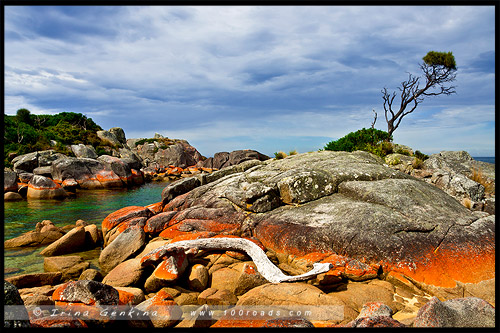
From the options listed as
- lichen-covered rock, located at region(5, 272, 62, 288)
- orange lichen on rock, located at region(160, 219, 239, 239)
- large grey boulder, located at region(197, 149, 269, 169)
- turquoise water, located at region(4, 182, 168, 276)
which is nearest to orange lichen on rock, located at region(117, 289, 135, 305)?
lichen-covered rock, located at region(5, 272, 62, 288)

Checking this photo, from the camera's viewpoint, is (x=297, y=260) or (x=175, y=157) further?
(x=175, y=157)

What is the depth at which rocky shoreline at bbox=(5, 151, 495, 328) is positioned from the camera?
19.9 feet

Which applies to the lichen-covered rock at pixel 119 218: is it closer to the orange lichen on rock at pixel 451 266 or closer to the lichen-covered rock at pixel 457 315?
the orange lichen on rock at pixel 451 266

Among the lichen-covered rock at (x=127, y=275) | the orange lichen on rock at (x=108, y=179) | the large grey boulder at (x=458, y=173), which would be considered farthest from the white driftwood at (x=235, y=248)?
the orange lichen on rock at (x=108, y=179)

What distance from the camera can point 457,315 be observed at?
479 cm

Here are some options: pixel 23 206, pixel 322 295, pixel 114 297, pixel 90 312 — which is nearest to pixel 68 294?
pixel 114 297

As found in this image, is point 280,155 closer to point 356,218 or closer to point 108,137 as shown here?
point 356,218

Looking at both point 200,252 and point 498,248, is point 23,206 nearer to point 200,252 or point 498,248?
point 200,252

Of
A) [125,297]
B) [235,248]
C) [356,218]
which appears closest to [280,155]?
[356,218]

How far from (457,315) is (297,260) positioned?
528cm

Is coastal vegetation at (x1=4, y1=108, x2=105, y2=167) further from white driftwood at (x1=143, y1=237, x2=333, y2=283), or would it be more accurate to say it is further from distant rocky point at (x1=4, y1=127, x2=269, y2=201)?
white driftwood at (x1=143, y1=237, x2=333, y2=283)

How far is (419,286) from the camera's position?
8078 millimetres

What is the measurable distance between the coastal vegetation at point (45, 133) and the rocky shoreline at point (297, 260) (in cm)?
4156

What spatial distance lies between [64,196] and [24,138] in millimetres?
29703
